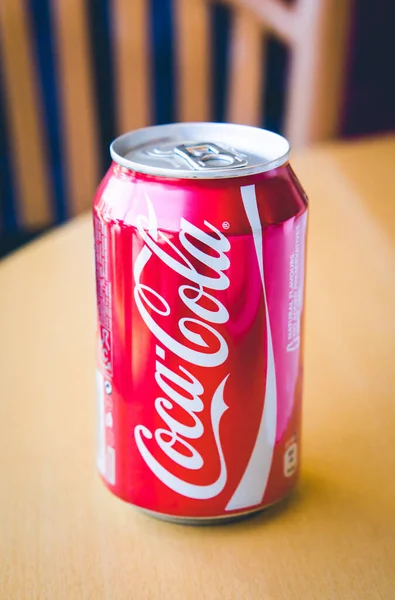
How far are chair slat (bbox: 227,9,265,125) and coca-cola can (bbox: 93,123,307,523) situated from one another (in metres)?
1.30

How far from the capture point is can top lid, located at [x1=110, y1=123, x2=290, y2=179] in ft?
1.56

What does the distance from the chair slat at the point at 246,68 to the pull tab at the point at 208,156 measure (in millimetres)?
1317

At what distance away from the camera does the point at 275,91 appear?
7.45ft

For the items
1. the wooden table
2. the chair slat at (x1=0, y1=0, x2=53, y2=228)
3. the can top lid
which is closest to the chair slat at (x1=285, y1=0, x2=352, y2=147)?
the chair slat at (x1=0, y1=0, x2=53, y2=228)

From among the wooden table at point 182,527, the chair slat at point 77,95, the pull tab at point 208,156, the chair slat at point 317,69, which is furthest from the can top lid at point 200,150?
the chair slat at point 77,95

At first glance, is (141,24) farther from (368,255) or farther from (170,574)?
(170,574)

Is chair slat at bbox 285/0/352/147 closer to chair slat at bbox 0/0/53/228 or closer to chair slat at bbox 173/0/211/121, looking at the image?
chair slat at bbox 173/0/211/121

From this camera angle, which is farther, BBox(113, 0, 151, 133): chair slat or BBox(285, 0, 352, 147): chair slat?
BBox(113, 0, 151, 133): chair slat

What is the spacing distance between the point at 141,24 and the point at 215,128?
4.20 ft

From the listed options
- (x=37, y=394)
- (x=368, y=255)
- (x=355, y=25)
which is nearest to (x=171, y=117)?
(x=355, y=25)

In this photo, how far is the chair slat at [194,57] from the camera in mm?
1743

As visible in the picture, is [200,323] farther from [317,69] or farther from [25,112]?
[25,112]

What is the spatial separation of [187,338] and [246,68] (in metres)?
1.42

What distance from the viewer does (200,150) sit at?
1.72ft
